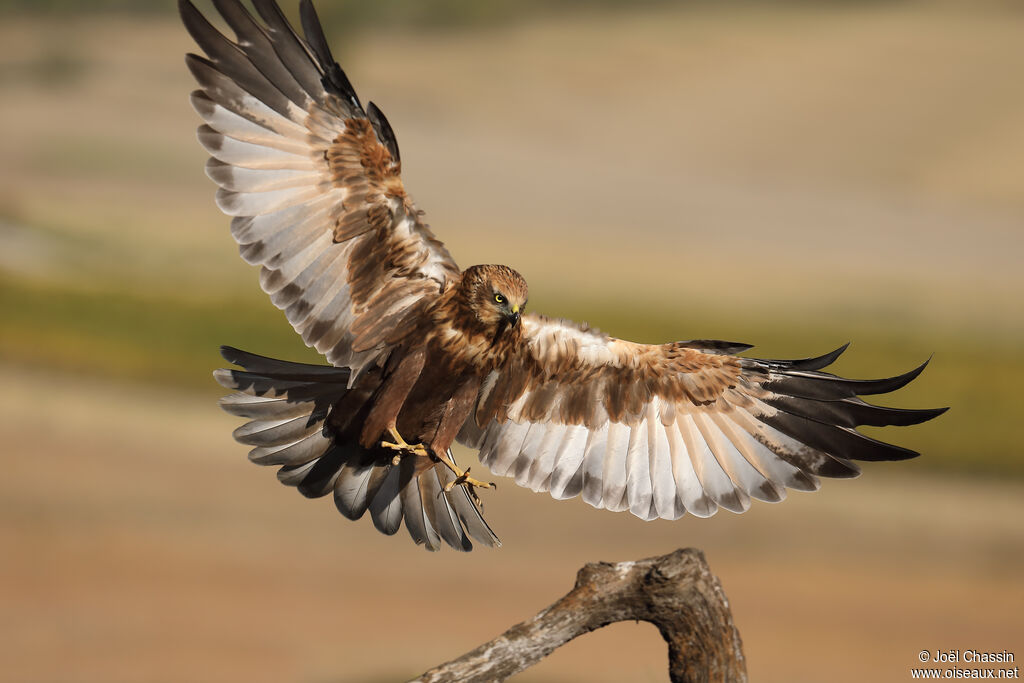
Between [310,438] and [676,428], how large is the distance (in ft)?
5.28

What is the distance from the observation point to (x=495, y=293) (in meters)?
3.43

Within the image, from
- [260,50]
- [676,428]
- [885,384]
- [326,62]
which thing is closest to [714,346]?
[676,428]

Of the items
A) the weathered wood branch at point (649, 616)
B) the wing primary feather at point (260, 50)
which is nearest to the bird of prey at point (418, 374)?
the wing primary feather at point (260, 50)

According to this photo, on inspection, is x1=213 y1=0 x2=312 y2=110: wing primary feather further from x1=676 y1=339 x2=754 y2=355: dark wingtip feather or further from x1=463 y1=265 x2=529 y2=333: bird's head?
x1=676 y1=339 x2=754 y2=355: dark wingtip feather

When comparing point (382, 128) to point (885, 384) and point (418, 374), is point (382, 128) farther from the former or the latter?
point (885, 384)

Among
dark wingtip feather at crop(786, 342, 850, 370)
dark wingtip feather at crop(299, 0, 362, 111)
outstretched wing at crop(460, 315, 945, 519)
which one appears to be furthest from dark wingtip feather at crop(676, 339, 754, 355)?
dark wingtip feather at crop(299, 0, 362, 111)

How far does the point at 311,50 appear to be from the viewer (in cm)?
377

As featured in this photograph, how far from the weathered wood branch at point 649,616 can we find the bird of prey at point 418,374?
1.96ft

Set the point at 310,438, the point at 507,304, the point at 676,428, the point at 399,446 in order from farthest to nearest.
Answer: the point at 676,428 < the point at 310,438 < the point at 399,446 < the point at 507,304

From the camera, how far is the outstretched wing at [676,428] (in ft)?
13.5

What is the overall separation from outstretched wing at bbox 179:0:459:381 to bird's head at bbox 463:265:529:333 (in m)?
0.31

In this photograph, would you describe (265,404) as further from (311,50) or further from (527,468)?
(311,50)

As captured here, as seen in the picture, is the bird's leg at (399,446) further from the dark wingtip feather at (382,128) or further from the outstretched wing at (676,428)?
the dark wingtip feather at (382,128)

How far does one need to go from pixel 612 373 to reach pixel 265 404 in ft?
4.83
